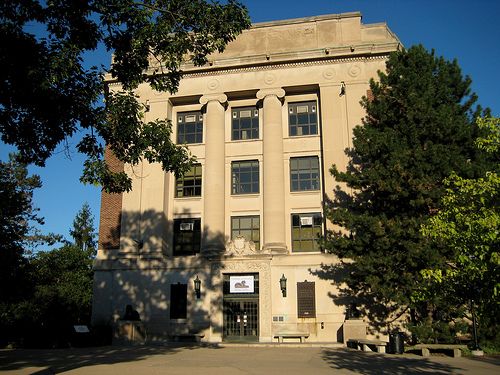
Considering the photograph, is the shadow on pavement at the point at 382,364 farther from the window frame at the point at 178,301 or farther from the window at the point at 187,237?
the window at the point at 187,237

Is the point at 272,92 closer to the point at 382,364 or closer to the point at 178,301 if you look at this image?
the point at 178,301

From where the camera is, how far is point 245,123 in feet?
108

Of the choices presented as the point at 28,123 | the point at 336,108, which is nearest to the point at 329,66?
the point at 336,108

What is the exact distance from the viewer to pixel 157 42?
1373cm

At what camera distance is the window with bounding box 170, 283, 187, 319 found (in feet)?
96.6

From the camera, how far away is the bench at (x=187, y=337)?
27.9 meters

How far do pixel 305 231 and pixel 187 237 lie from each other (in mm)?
7557

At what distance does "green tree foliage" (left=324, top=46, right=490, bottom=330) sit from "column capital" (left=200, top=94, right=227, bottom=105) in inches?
407

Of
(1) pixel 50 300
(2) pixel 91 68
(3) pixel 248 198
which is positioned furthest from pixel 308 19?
(1) pixel 50 300

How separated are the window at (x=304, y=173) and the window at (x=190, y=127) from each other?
675 centimetres

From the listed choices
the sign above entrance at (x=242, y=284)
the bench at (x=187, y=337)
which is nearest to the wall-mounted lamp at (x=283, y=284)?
the sign above entrance at (x=242, y=284)

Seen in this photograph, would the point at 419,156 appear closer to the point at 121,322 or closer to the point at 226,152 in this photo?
the point at 226,152

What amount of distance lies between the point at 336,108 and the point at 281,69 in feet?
15.0

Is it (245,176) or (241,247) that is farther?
(245,176)
